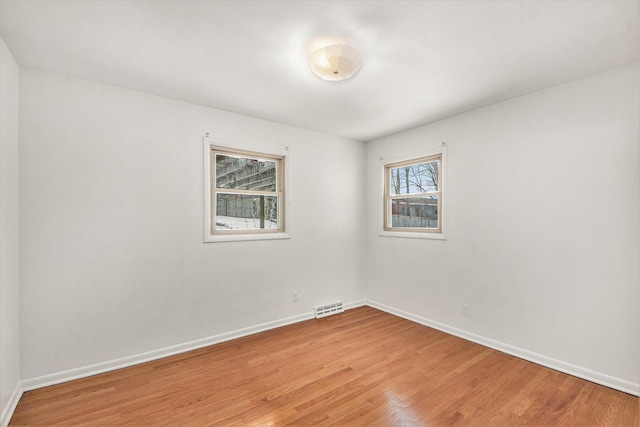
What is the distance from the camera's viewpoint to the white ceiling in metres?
1.66

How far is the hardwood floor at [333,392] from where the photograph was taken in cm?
192

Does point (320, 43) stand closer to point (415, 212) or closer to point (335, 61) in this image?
point (335, 61)

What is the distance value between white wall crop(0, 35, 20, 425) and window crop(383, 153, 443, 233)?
152 inches

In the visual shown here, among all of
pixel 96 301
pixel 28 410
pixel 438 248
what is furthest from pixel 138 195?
pixel 438 248

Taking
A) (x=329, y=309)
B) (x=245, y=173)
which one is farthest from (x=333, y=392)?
(x=245, y=173)

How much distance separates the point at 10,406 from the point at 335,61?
127 inches

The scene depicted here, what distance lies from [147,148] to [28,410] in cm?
215

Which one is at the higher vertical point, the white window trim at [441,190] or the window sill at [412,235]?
the white window trim at [441,190]

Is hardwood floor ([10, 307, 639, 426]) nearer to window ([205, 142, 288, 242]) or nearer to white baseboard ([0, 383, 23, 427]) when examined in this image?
white baseboard ([0, 383, 23, 427])

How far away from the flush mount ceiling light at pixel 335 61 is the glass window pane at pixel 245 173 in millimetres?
1639

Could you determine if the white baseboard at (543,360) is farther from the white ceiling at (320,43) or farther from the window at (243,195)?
the white ceiling at (320,43)

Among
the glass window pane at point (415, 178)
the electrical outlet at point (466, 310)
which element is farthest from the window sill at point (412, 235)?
the electrical outlet at point (466, 310)

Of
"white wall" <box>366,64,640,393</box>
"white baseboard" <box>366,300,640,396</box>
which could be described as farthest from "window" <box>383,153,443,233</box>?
"white baseboard" <box>366,300,640,396</box>

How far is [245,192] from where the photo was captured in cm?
345
